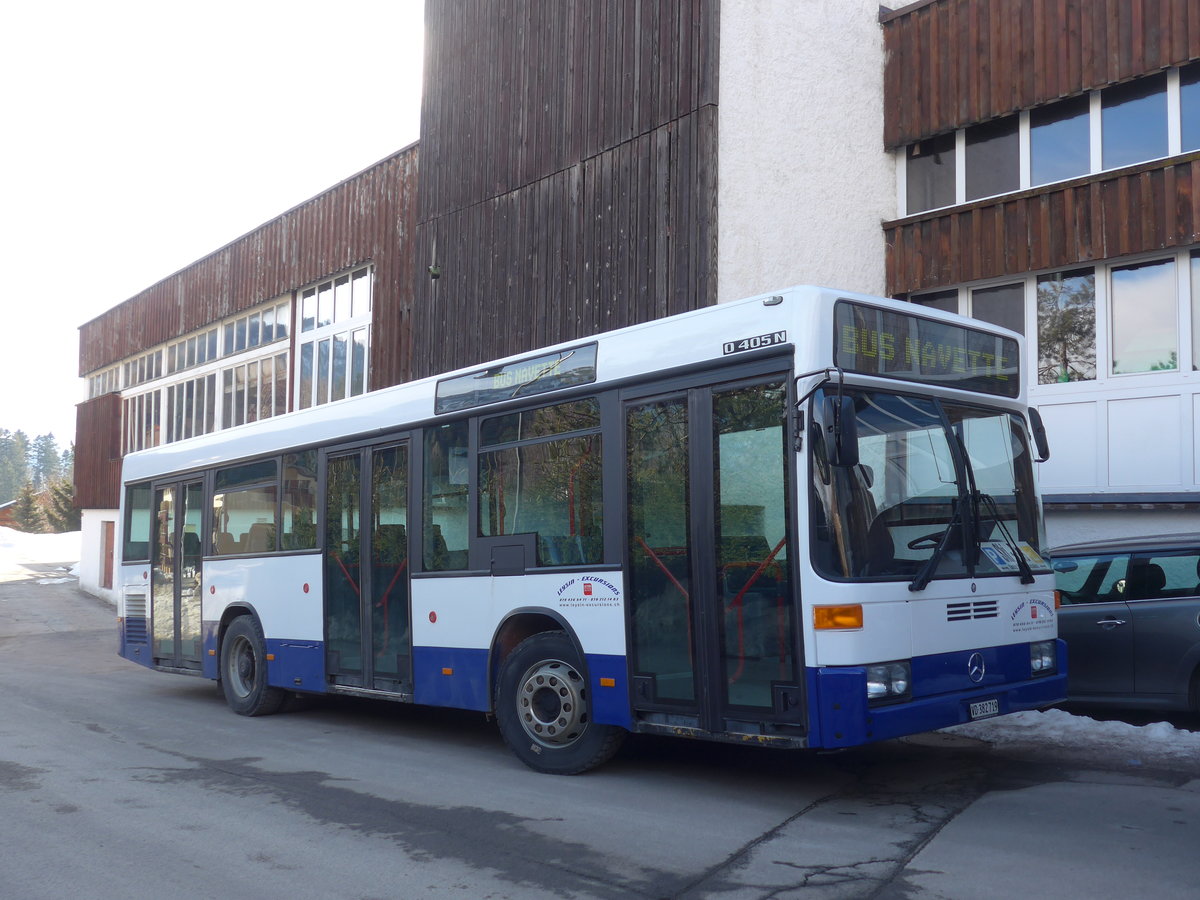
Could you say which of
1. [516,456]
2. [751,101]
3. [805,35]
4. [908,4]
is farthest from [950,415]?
[908,4]

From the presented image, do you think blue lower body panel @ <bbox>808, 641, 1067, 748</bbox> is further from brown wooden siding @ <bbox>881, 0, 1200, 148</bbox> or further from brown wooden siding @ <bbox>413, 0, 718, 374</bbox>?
brown wooden siding @ <bbox>881, 0, 1200, 148</bbox>

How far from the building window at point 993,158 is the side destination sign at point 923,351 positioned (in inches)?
282

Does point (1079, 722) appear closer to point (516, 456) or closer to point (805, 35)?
point (516, 456)

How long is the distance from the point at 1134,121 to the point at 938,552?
8.58 meters

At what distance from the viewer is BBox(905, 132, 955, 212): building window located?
1474 cm

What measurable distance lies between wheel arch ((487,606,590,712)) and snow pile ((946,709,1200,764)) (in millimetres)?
3130

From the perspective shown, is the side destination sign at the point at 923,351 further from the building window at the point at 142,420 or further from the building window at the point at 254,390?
the building window at the point at 142,420

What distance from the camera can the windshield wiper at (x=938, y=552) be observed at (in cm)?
647

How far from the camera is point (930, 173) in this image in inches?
590

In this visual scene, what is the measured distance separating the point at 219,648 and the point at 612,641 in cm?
646

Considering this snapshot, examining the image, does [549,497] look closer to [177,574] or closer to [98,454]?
[177,574]

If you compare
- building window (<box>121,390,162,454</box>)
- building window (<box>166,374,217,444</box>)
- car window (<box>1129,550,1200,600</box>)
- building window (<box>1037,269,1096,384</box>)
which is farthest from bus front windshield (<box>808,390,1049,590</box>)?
building window (<box>121,390,162,454</box>)

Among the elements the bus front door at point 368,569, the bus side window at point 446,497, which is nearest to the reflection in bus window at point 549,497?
the bus side window at point 446,497

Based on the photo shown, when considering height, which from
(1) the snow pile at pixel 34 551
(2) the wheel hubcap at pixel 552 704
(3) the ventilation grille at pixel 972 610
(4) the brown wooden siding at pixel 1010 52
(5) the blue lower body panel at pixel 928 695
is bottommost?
(1) the snow pile at pixel 34 551
